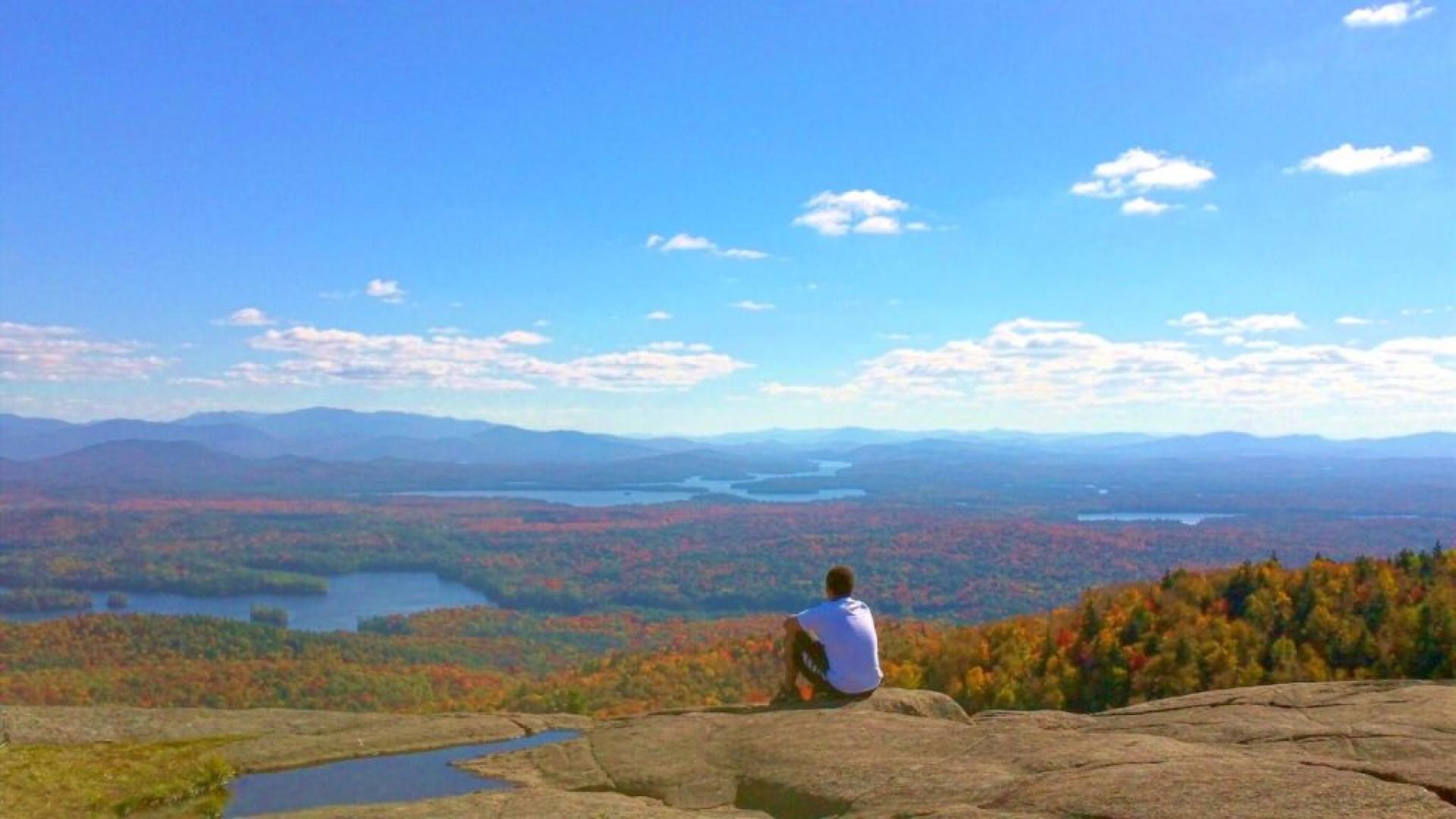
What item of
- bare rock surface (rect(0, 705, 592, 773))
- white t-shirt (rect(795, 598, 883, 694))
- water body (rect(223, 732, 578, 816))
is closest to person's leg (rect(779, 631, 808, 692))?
white t-shirt (rect(795, 598, 883, 694))

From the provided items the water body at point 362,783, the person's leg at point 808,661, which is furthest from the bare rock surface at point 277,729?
the person's leg at point 808,661

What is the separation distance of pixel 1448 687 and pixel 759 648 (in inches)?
3594

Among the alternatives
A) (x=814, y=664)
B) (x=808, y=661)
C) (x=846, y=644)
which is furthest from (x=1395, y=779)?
(x=808, y=661)

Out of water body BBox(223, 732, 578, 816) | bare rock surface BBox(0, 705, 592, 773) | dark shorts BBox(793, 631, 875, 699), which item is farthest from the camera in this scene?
dark shorts BBox(793, 631, 875, 699)

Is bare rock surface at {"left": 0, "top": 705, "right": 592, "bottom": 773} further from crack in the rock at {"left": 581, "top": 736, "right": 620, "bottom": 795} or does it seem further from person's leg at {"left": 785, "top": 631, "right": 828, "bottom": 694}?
person's leg at {"left": 785, "top": 631, "right": 828, "bottom": 694}

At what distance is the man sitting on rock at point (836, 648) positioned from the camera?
1288 cm

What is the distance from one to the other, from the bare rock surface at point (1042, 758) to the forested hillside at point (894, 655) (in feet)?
66.3

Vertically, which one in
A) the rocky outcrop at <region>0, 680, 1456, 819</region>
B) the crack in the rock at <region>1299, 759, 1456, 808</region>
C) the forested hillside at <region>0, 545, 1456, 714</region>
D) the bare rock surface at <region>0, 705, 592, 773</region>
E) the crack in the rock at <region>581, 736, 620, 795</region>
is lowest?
the forested hillside at <region>0, 545, 1456, 714</region>

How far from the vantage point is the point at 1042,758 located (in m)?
9.54

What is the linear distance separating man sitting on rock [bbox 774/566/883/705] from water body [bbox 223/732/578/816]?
4.16m

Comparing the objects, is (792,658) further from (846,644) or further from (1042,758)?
Result: (1042,758)

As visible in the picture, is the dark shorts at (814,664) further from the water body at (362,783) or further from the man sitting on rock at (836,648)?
the water body at (362,783)

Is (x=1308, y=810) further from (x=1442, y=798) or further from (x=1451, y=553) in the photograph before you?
(x=1451, y=553)

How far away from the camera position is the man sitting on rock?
12875 mm
